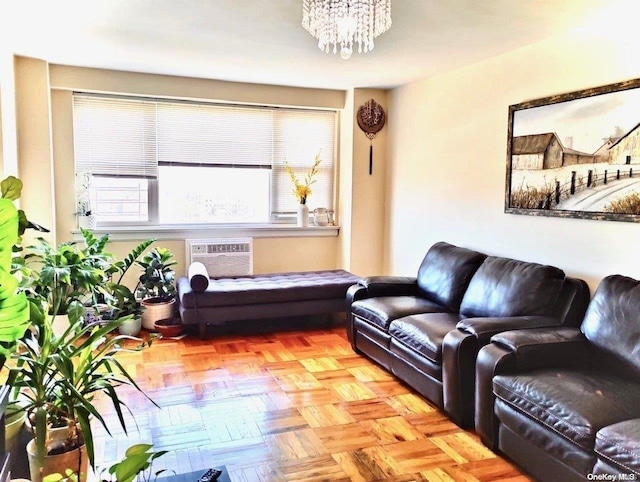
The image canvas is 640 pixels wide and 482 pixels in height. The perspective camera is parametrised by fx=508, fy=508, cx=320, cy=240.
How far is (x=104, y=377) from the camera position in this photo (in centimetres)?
184

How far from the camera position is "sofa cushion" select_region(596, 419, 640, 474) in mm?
1746

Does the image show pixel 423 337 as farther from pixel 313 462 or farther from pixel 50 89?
pixel 50 89

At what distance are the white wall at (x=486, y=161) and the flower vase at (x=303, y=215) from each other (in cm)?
84

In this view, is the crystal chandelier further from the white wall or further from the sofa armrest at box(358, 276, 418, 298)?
the sofa armrest at box(358, 276, 418, 298)

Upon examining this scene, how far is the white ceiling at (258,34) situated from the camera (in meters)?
2.71

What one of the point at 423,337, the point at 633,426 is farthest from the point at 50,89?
the point at 633,426

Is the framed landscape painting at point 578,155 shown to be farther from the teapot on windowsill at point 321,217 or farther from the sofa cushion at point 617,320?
the teapot on windowsill at point 321,217

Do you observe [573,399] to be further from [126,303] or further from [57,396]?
[126,303]

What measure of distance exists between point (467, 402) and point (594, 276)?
1.08 meters

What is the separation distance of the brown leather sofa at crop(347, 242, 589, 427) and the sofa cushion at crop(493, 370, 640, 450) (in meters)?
0.36

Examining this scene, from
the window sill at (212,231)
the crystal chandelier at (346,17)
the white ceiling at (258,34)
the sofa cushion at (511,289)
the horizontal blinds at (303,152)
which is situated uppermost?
the white ceiling at (258,34)

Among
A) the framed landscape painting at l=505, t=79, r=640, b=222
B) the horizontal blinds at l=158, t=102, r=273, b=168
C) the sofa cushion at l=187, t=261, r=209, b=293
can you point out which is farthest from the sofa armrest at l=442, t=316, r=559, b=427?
the horizontal blinds at l=158, t=102, r=273, b=168

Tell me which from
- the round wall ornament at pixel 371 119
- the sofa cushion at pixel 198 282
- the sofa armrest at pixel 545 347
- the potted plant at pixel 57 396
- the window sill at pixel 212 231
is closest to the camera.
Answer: the potted plant at pixel 57 396

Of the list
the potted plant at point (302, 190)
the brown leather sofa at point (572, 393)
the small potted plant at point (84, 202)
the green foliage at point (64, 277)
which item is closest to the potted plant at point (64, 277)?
the green foliage at point (64, 277)
